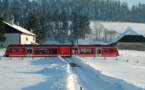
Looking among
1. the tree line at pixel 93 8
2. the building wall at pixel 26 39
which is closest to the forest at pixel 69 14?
the tree line at pixel 93 8

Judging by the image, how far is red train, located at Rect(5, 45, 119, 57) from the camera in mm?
32875

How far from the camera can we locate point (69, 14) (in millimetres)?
144125

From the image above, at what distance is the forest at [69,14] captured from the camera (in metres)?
93.4

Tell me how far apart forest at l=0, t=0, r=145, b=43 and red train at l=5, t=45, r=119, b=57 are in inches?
1958

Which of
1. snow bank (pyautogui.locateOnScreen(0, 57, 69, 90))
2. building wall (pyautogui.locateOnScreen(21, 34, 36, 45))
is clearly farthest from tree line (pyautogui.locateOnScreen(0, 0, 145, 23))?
snow bank (pyautogui.locateOnScreen(0, 57, 69, 90))

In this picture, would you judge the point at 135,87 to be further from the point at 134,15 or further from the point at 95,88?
the point at 134,15

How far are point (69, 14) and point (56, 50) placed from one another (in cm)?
11416

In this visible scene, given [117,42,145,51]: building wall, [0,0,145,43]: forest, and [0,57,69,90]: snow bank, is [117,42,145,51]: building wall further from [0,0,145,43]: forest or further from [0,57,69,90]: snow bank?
[0,57,69,90]: snow bank

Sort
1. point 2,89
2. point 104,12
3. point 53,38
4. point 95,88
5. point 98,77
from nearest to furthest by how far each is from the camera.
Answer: point 2,89 → point 95,88 → point 98,77 → point 53,38 → point 104,12

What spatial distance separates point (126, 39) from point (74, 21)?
138ft

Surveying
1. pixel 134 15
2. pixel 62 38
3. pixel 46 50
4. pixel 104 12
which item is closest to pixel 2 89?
pixel 46 50

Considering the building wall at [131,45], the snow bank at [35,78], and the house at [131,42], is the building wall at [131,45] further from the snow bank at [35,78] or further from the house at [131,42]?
the snow bank at [35,78]

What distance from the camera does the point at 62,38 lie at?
86.3 metres

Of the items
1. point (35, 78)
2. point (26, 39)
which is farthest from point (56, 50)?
point (35, 78)
